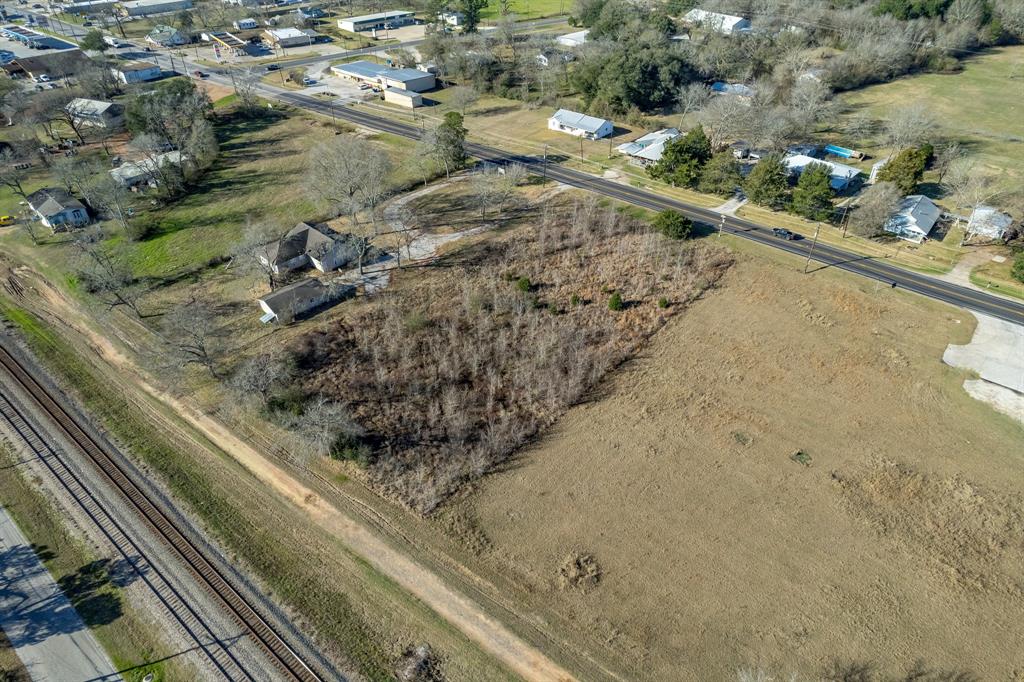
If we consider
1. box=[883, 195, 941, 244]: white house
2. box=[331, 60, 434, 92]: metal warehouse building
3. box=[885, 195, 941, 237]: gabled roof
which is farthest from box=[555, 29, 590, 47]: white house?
box=[883, 195, 941, 244]: white house

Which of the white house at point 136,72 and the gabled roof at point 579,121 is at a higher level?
the white house at point 136,72

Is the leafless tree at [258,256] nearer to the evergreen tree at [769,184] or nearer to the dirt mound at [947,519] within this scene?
the dirt mound at [947,519]

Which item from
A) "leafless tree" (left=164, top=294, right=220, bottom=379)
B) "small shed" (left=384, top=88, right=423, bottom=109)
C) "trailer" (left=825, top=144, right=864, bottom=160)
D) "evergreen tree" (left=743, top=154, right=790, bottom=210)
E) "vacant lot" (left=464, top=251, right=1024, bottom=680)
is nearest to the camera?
"vacant lot" (left=464, top=251, right=1024, bottom=680)

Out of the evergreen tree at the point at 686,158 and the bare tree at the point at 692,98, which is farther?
the bare tree at the point at 692,98

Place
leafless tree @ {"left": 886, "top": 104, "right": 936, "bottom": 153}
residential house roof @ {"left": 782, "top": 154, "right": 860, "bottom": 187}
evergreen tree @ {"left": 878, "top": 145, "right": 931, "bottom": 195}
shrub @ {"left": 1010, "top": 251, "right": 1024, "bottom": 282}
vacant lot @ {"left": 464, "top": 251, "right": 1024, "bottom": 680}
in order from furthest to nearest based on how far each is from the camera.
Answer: leafless tree @ {"left": 886, "top": 104, "right": 936, "bottom": 153}
residential house roof @ {"left": 782, "top": 154, "right": 860, "bottom": 187}
evergreen tree @ {"left": 878, "top": 145, "right": 931, "bottom": 195}
shrub @ {"left": 1010, "top": 251, "right": 1024, "bottom": 282}
vacant lot @ {"left": 464, "top": 251, "right": 1024, "bottom": 680}

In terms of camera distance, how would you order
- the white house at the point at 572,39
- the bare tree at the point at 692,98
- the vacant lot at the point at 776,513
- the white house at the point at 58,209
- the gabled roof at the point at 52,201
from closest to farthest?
the vacant lot at the point at 776,513 → the white house at the point at 58,209 → the gabled roof at the point at 52,201 → the bare tree at the point at 692,98 → the white house at the point at 572,39

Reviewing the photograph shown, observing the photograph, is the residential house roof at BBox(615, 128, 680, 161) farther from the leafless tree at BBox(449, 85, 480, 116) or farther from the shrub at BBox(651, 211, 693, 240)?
the leafless tree at BBox(449, 85, 480, 116)

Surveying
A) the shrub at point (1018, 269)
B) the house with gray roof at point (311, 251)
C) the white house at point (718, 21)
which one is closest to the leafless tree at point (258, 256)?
the house with gray roof at point (311, 251)
